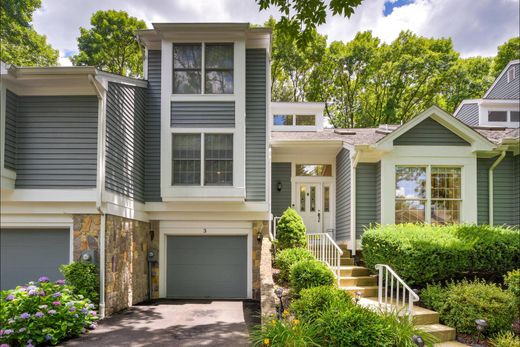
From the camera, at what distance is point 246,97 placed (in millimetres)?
9500

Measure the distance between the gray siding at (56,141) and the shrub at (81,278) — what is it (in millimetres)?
1486

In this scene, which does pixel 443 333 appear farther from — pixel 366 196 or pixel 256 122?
pixel 256 122

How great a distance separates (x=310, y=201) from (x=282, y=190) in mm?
983

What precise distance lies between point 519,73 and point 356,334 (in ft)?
45.1

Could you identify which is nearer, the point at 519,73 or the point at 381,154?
the point at 381,154

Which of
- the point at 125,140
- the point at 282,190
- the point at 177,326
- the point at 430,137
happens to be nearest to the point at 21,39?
Result: the point at 125,140

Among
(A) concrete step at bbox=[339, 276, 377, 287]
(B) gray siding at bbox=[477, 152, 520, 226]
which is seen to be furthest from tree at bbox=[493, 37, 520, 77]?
(A) concrete step at bbox=[339, 276, 377, 287]

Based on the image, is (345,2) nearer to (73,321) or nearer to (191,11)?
(191,11)

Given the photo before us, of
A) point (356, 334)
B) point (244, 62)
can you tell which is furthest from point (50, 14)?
point (356, 334)

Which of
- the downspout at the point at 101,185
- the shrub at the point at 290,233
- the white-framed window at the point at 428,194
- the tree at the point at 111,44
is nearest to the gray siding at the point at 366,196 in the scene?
the white-framed window at the point at 428,194

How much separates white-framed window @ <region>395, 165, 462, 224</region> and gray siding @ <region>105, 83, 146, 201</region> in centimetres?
622

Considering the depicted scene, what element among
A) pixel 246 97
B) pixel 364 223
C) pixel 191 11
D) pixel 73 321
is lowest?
pixel 73 321

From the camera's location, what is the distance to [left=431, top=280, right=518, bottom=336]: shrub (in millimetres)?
5797

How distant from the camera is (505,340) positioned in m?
5.20
